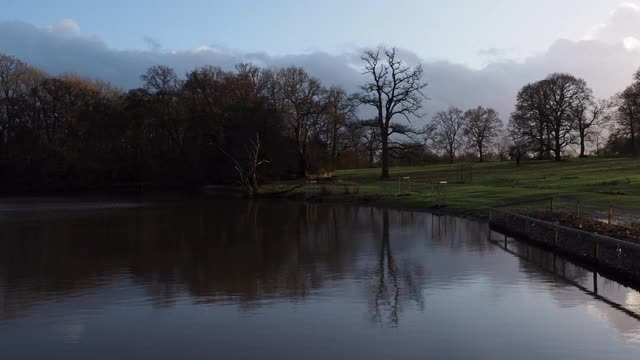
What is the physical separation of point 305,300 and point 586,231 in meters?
8.76

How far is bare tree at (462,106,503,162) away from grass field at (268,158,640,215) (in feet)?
57.0

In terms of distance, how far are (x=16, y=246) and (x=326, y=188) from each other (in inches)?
1296

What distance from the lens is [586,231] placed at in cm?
1669

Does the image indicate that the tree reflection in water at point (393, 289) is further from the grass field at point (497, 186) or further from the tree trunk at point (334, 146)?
the tree trunk at point (334, 146)

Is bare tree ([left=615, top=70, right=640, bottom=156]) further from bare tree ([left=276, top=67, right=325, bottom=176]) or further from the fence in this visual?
the fence

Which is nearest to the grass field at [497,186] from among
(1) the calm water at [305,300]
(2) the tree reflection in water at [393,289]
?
(1) the calm water at [305,300]

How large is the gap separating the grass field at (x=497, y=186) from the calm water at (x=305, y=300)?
39.0 ft

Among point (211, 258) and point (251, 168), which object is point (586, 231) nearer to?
point (211, 258)

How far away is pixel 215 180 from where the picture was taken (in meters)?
70.9

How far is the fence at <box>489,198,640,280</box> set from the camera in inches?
563

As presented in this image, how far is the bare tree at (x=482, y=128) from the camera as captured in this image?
88.0 m

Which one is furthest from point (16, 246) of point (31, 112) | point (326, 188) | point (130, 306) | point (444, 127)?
point (444, 127)

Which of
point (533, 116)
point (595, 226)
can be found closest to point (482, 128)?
point (533, 116)

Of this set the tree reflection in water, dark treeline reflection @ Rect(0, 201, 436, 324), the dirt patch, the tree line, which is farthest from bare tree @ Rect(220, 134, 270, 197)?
the tree reflection in water
